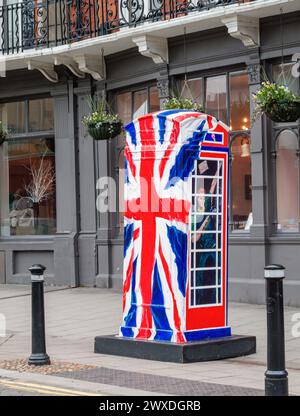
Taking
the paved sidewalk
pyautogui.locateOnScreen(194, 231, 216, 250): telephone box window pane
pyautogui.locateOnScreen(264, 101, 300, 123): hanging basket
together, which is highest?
pyautogui.locateOnScreen(264, 101, 300, 123): hanging basket

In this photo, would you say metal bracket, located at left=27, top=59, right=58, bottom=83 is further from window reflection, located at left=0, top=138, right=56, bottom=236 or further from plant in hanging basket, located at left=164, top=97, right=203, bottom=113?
plant in hanging basket, located at left=164, top=97, right=203, bottom=113

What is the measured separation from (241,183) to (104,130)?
2607mm

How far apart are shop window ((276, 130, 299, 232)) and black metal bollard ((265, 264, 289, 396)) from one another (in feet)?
21.0

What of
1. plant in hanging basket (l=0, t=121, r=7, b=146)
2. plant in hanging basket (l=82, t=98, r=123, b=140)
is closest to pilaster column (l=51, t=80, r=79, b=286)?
plant in hanging basket (l=0, t=121, r=7, b=146)

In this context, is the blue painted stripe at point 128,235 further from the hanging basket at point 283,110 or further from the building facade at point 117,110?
the building facade at point 117,110

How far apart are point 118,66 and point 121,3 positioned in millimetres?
1313

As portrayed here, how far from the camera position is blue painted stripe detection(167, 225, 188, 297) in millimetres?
9445

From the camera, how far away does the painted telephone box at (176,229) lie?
9.48 metres

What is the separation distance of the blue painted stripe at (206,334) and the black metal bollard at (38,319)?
5.22 ft

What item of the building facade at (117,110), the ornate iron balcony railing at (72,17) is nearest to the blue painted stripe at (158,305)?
the building facade at (117,110)

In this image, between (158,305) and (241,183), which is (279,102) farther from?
(158,305)
